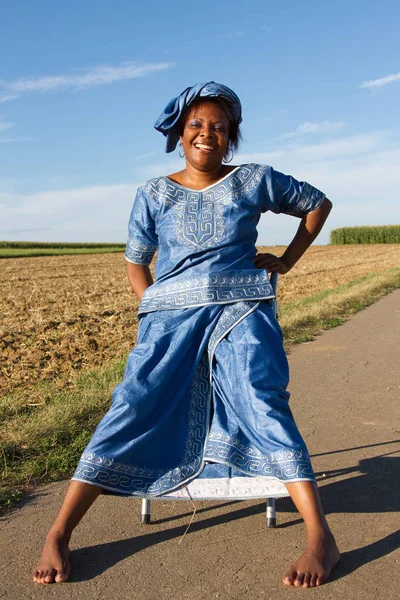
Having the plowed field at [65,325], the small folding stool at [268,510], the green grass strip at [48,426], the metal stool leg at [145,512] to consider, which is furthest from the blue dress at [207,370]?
the plowed field at [65,325]

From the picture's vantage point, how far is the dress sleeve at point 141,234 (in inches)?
148

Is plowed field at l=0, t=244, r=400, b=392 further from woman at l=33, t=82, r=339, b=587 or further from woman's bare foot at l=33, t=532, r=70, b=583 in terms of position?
woman's bare foot at l=33, t=532, r=70, b=583

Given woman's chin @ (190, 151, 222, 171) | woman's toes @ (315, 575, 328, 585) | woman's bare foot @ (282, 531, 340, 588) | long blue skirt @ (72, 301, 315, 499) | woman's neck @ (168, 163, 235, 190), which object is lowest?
woman's toes @ (315, 575, 328, 585)

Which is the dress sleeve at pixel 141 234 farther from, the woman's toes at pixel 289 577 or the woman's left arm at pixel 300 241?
the woman's toes at pixel 289 577

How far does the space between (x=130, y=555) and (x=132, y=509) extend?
61cm

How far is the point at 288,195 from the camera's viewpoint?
3.71m

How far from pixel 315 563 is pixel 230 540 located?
56 centimetres

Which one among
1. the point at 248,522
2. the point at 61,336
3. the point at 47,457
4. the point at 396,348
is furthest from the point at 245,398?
the point at 61,336

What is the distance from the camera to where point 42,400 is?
6160mm

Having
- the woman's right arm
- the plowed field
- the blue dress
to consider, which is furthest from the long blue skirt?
the plowed field

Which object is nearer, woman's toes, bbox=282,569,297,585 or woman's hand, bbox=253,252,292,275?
woman's toes, bbox=282,569,297,585

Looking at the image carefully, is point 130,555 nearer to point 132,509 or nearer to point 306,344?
point 132,509

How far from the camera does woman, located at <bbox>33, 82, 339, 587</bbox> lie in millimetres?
3201

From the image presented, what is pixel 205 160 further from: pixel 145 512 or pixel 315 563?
pixel 315 563
